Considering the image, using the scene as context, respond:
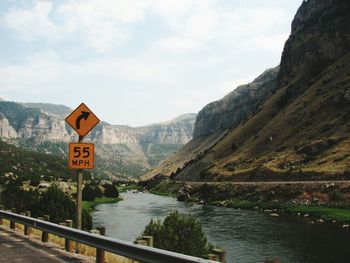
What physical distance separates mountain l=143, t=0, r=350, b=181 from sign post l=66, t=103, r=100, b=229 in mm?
80993

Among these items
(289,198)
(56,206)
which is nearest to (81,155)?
(56,206)

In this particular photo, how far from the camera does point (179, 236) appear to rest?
121 ft

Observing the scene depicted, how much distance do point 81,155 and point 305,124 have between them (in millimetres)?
129741

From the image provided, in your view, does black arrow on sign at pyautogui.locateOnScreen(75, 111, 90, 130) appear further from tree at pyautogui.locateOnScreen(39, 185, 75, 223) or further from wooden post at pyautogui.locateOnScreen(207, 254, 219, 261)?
tree at pyautogui.locateOnScreen(39, 185, 75, 223)

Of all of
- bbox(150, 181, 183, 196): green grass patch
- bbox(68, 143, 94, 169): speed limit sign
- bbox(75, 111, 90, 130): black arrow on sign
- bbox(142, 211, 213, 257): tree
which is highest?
bbox(75, 111, 90, 130): black arrow on sign

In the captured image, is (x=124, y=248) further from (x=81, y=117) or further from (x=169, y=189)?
(x=169, y=189)

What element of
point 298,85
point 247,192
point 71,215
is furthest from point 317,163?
point 298,85

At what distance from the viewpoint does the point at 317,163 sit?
105 meters

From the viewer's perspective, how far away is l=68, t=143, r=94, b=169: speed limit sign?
1588 cm

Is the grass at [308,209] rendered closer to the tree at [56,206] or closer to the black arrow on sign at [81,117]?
the tree at [56,206]

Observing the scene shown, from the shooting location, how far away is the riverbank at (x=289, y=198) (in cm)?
7250

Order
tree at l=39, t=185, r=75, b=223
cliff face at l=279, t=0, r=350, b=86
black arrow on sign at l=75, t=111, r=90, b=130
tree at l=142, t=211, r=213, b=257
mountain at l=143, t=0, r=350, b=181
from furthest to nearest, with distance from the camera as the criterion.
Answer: cliff face at l=279, t=0, r=350, b=86 < mountain at l=143, t=0, r=350, b=181 < tree at l=39, t=185, r=75, b=223 < tree at l=142, t=211, r=213, b=257 < black arrow on sign at l=75, t=111, r=90, b=130

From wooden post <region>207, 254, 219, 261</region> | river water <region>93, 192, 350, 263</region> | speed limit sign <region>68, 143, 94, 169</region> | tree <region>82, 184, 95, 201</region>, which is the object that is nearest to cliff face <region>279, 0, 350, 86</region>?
tree <region>82, 184, 95, 201</region>

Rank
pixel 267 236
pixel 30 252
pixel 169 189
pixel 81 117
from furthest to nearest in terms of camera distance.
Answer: pixel 169 189 → pixel 267 236 → pixel 81 117 → pixel 30 252
